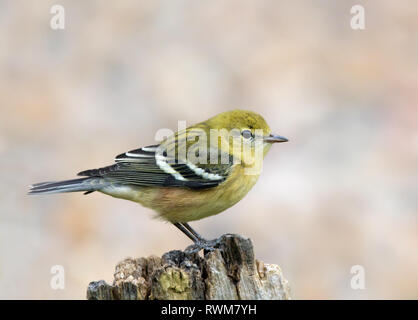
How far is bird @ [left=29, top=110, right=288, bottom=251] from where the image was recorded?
21.2 ft

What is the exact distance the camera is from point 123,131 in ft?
35.1

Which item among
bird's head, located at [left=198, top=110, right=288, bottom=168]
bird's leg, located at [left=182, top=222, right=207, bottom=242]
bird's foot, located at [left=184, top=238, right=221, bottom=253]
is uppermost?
bird's head, located at [left=198, top=110, right=288, bottom=168]

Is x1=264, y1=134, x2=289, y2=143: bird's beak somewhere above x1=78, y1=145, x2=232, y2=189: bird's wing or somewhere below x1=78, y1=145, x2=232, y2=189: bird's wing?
above

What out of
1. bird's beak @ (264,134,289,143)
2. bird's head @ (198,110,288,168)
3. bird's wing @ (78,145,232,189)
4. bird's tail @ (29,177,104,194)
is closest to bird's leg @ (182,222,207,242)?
Result: bird's wing @ (78,145,232,189)

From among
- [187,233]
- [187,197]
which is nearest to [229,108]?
[187,233]

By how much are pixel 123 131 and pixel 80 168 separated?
1.07 meters

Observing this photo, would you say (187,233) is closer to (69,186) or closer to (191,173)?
(191,173)

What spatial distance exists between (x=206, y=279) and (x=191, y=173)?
1692 mm

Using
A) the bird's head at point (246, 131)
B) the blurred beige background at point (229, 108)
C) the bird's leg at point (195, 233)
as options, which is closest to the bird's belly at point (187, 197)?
the bird's leg at point (195, 233)

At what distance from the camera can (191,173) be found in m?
6.57

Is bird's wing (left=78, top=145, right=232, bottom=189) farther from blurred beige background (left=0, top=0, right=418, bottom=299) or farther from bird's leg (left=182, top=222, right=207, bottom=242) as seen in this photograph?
blurred beige background (left=0, top=0, right=418, bottom=299)

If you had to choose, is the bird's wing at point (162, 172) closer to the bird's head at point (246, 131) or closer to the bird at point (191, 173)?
the bird at point (191, 173)
